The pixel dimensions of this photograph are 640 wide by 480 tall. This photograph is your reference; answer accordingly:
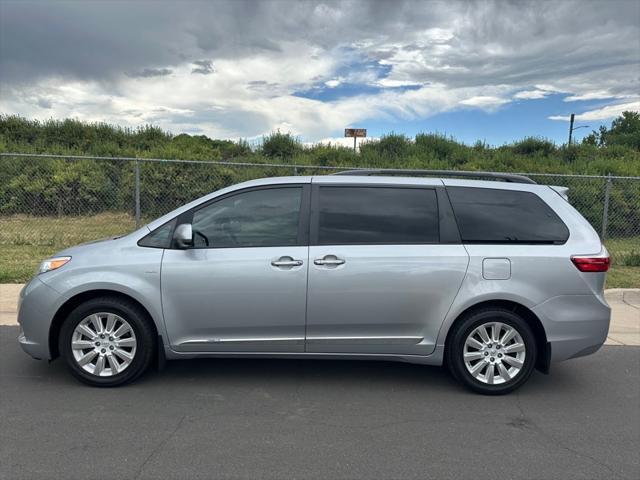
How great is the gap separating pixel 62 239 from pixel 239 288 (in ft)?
28.3

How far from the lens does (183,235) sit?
4.01 m

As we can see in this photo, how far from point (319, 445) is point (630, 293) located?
657 cm

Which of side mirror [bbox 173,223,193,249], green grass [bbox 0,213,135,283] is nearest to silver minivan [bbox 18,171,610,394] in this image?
side mirror [bbox 173,223,193,249]

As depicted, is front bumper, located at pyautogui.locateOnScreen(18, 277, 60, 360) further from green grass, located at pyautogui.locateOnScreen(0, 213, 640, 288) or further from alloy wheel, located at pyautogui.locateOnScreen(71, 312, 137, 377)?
green grass, located at pyautogui.locateOnScreen(0, 213, 640, 288)

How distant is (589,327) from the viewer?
166 inches

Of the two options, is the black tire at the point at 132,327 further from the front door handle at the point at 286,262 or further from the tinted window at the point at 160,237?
the front door handle at the point at 286,262

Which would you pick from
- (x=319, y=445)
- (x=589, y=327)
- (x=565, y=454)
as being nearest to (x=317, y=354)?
(x=319, y=445)

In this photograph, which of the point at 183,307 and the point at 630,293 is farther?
the point at 630,293

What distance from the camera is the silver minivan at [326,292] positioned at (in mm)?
4098

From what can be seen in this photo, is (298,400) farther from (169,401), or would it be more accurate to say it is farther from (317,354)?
(169,401)

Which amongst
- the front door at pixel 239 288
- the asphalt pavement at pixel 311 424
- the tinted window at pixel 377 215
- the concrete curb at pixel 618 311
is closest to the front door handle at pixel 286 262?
the front door at pixel 239 288

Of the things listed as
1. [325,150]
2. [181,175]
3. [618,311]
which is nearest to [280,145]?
[325,150]

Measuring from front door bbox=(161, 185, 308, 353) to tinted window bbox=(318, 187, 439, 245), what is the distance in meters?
0.23

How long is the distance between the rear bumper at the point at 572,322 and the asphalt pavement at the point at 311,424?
45cm
